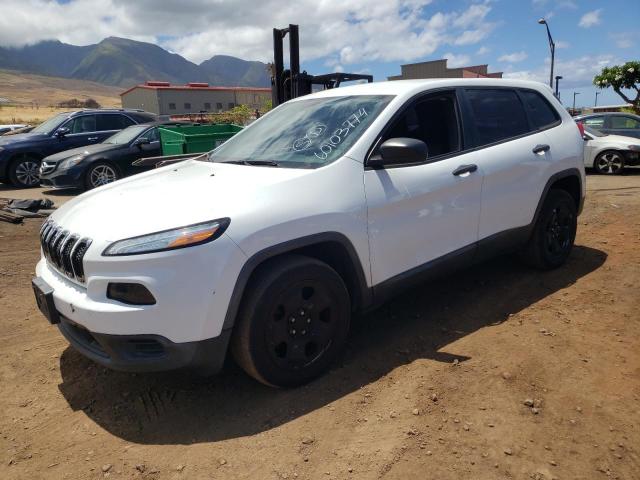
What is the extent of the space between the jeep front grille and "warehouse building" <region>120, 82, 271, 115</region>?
5325 cm

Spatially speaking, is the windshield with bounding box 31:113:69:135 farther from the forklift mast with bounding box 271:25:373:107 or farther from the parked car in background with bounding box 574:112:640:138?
the parked car in background with bounding box 574:112:640:138

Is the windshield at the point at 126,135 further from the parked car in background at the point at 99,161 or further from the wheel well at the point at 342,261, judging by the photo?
the wheel well at the point at 342,261

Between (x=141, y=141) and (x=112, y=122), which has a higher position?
(x=112, y=122)

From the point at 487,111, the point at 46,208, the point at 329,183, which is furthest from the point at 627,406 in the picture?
the point at 46,208

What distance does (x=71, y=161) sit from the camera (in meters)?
9.90

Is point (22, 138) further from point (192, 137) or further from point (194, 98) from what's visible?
point (194, 98)

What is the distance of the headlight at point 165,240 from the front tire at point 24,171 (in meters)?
10.5

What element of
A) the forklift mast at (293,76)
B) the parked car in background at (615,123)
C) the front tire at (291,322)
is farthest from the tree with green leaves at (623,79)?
the front tire at (291,322)

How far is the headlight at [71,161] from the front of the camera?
9844 mm

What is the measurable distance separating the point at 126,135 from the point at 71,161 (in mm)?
1404

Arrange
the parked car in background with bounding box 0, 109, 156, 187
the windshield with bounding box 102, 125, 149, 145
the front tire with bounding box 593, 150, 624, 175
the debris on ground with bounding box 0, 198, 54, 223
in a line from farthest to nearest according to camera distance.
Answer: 1. the front tire with bounding box 593, 150, 624, 175
2. the parked car in background with bounding box 0, 109, 156, 187
3. the windshield with bounding box 102, 125, 149, 145
4. the debris on ground with bounding box 0, 198, 54, 223

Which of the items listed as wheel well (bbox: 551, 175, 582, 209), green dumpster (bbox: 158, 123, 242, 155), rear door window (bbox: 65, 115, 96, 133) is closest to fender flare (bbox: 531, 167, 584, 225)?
wheel well (bbox: 551, 175, 582, 209)

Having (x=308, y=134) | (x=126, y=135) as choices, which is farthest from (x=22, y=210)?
(x=308, y=134)

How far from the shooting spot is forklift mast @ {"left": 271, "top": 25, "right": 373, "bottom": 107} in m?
8.76
